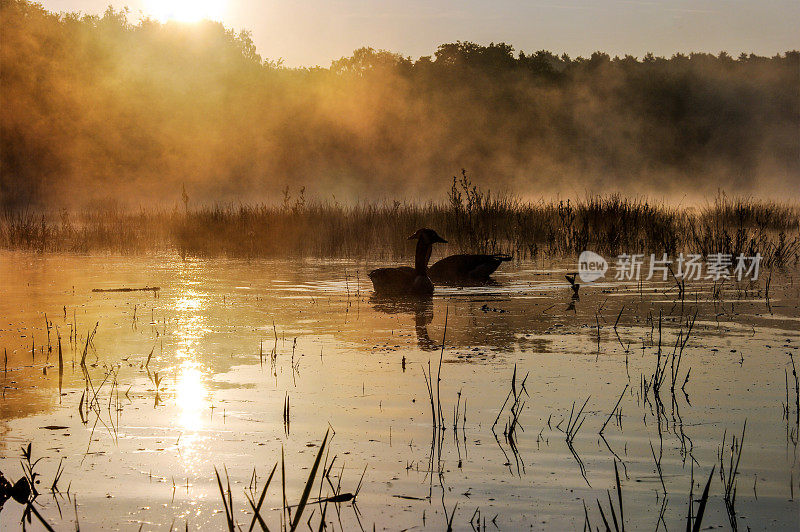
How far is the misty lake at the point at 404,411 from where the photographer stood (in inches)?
160

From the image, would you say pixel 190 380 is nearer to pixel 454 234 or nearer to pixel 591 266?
pixel 591 266

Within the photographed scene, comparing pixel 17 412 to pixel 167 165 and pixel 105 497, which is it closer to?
pixel 105 497

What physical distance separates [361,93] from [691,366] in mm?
59844

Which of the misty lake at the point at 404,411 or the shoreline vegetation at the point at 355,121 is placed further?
the shoreline vegetation at the point at 355,121

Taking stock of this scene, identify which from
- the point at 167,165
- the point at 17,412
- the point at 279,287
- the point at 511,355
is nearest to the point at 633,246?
the point at 279,287

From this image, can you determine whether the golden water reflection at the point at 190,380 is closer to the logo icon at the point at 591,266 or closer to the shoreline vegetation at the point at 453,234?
the logo icon at the point at 591,266

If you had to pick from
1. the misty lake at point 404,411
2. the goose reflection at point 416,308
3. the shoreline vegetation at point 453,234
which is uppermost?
the shoreline vegetation at point 453,234

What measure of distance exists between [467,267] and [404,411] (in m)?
7.50

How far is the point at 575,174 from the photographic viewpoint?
60.1 metres

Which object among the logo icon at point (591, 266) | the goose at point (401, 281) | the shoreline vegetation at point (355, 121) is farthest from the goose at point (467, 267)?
the shoreline vegetation at point (355, 121)

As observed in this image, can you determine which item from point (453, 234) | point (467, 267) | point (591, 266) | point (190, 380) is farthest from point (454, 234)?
point (190, 380)

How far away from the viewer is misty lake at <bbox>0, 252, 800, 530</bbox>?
4070mm

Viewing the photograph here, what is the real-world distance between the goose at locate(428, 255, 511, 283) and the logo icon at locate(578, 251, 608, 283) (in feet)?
4.26

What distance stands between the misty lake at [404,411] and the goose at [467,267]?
2237mm
